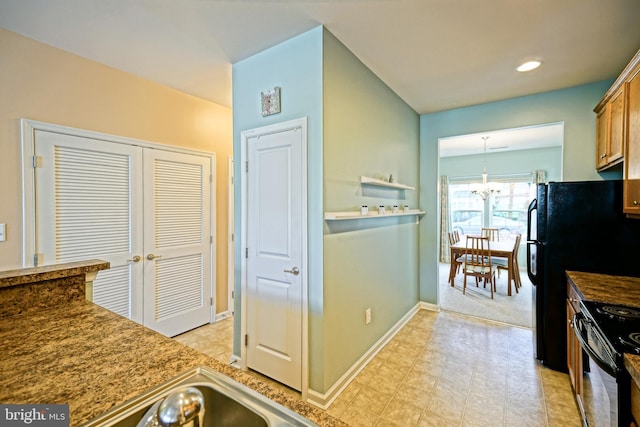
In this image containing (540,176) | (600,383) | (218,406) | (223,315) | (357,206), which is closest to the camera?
(218,406)

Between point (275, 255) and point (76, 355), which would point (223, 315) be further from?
point (76, 355)

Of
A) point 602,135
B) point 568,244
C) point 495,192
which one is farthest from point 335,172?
point 495,192

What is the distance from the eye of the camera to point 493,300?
4234 mm

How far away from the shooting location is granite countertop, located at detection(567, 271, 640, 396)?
5.44ft

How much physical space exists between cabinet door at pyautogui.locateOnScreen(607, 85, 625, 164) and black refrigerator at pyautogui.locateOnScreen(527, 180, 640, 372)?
0.95 ft

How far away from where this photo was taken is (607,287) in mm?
1882

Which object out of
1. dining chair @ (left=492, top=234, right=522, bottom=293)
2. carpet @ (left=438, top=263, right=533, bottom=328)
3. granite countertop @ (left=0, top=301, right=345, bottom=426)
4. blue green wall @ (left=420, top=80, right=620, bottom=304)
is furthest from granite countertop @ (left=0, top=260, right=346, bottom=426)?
dining chair @ (left=492, top=234, right=522, bottom=293)

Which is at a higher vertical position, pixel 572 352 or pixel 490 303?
pixel 572 352

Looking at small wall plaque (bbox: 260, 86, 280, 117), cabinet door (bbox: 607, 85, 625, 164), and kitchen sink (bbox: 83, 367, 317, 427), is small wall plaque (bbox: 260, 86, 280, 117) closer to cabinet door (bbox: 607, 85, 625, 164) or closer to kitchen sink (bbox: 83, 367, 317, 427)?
kitchen sink (bbox: 83, 367, 317, 427)

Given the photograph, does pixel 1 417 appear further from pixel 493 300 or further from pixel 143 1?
pixel 493 300

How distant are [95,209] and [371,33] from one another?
2.72 m

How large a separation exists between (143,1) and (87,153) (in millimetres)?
1375

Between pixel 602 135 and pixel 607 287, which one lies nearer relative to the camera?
pixel 607 287

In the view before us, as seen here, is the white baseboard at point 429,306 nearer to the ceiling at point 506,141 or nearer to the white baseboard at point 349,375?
the white baseboard at point 349,375
